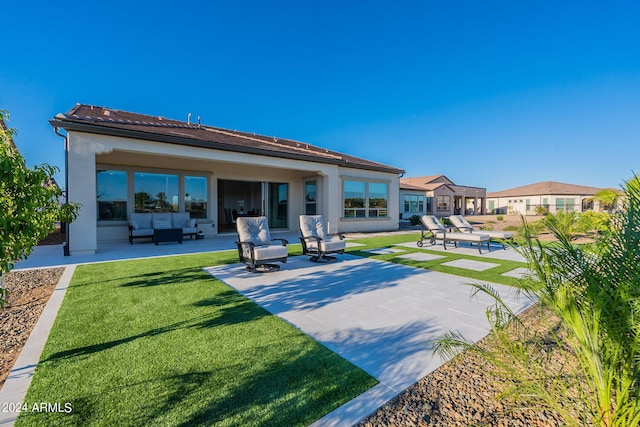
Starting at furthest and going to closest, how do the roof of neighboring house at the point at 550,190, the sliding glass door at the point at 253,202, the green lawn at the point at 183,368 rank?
the roof of neighboring house at the point at 550,190 → the sliding glass door at the point at 253,202 → the green lawn at the point at 183,368

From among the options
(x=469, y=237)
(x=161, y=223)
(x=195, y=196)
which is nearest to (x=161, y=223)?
(x=161, y=223)

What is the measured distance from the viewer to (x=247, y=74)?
16250 millimetres

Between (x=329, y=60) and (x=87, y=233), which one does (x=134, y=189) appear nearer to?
Result: (x=87, y=233)

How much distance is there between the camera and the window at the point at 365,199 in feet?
48.8

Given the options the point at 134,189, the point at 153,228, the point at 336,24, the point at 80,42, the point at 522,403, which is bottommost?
the point at 522,403

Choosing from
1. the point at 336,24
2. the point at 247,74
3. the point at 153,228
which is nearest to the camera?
the point at 153,228

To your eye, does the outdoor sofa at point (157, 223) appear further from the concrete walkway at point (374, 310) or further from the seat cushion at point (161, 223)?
the concrete walkway at point (374, 310)

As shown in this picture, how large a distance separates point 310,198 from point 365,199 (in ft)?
10.2

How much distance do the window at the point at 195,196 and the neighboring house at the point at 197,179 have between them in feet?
0.14

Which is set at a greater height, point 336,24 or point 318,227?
point 336,24

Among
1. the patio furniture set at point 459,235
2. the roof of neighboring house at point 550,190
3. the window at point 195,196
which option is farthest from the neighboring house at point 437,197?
the window at point 195,196

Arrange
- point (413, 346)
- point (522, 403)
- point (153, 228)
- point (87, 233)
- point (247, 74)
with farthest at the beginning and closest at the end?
point (247, 74)
point (153, 228)
point (87, 233)
point (413, 346)
point (522, 403)

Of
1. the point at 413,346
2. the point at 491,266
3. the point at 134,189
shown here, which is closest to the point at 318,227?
the point at 491,266

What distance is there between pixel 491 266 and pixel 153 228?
11.6 meters
